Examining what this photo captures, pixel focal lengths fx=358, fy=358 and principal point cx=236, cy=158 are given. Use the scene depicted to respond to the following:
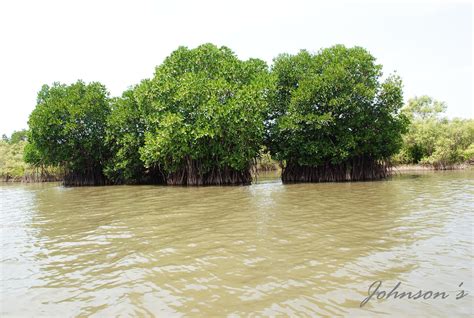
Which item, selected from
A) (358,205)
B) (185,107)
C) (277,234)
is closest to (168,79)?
(185,107)

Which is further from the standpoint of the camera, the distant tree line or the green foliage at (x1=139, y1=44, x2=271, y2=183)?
the distant tree line

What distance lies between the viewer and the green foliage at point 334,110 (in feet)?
66.0

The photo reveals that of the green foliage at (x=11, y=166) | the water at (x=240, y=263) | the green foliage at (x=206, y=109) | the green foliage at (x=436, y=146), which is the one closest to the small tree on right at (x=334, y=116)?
the green foliage at (x=206, y=109)

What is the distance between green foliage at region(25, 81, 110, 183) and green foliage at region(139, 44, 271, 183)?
6725 millimetres

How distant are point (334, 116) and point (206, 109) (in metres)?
7.50

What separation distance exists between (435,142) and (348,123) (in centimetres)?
1917

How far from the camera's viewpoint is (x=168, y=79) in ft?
66.6

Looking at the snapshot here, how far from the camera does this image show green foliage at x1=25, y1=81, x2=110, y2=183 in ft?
81.5

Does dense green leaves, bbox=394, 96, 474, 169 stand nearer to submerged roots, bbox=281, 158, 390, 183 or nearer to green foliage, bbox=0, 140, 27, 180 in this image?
submerged roots, bbox=281, 158, 390, 183

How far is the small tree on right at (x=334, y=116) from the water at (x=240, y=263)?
12.0 metres

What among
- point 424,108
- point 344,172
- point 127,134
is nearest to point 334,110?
point 344,172

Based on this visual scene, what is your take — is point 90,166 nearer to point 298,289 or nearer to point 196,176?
point 196,176

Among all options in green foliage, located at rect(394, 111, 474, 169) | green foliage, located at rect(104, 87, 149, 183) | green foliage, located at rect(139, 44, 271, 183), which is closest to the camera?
green foliage, located at rect(139, 44, 271, 183)

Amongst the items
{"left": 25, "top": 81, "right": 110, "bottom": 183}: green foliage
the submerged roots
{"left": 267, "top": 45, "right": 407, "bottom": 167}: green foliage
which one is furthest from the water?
{"left": 25, "top": 81, "right": 110, "bottom": 183}: green foliage
